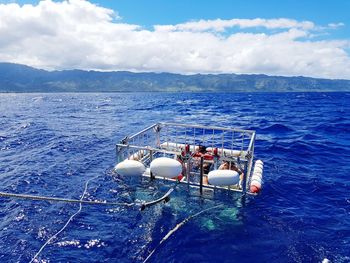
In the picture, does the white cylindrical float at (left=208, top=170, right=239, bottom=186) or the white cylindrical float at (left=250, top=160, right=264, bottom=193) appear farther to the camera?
the white cylindrical float at (left=250, top=160, right=264, bottom=193)

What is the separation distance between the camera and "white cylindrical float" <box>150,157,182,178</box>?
48.6ft

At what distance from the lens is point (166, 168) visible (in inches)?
584

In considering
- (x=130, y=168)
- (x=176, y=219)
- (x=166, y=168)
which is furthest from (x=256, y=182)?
(x=130, y=168)

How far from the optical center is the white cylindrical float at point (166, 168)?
48.6ft

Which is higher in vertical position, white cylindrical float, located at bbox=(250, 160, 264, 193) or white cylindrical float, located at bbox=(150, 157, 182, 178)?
white cylindrical float, located at bbox=(150, 157, 182, 178)

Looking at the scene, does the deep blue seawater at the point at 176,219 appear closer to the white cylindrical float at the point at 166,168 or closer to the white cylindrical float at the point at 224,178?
the white cylindrical float at the point at 224,178

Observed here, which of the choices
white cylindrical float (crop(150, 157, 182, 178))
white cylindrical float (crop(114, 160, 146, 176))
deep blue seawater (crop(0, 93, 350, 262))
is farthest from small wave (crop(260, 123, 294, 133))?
white cylindrical float (crop(114, 160, 146, 176))

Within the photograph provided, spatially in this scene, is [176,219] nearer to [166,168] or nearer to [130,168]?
[166,168]

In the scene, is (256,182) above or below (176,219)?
above

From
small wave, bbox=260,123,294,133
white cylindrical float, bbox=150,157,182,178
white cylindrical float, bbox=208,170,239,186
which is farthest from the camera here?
small wave, bbox=260,123,294,133

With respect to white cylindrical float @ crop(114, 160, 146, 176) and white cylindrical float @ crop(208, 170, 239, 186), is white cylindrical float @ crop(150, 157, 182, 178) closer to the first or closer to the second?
white cylindrical float @ crop(114, 160, 146, 176)

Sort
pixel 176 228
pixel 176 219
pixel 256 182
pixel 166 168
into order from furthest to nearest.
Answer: pixel 256 182 → pixel 166 168 → pixel 176 219 → pixel 176 228

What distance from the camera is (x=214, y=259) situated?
11578mm

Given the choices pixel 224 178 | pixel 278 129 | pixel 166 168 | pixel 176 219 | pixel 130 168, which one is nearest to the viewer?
pixel 224 178
